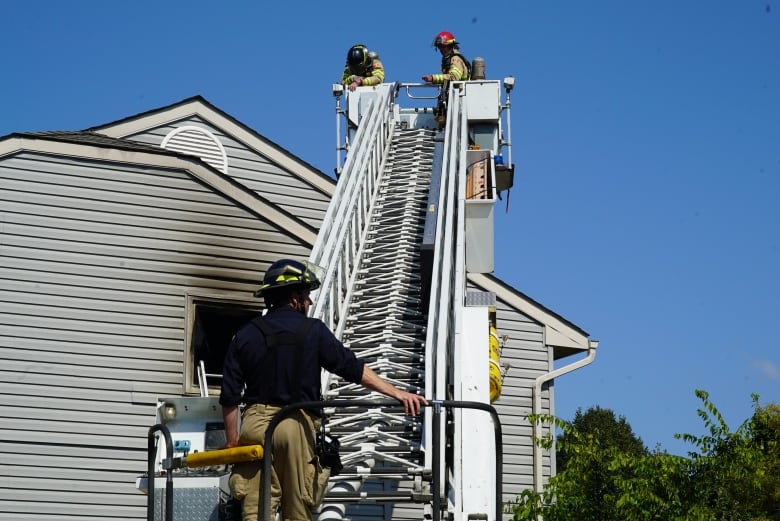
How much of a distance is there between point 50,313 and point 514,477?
8.79 metres

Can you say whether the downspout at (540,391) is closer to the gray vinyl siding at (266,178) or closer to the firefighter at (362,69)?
the gray vinyl siding at (266,178)

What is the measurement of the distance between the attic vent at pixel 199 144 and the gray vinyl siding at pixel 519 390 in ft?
15.3

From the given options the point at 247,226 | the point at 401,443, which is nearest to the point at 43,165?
the point at 247,226

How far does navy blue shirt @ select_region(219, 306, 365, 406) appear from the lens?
6.41 meters

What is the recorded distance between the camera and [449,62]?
18219mm

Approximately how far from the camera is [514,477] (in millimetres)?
20000

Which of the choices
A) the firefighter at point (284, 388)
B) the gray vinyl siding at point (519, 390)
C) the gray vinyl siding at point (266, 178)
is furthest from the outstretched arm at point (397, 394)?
the gray vinyl siding at point (519, 390)

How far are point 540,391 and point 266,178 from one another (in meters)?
5.82

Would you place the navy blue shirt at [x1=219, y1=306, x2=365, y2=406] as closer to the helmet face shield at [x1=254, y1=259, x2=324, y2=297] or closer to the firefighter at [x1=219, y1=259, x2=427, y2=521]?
the firefighter at [x1=219, y1=259, x2=427, y2=521]

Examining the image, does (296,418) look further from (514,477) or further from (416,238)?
(514,477)

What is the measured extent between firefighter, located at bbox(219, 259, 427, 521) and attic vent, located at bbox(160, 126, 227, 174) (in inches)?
518

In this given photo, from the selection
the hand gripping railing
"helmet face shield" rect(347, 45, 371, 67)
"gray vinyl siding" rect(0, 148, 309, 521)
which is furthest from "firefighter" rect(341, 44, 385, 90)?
"gray vinyl siding" rect(0, 148, 309, 521)

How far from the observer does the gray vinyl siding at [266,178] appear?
19578 millimetres

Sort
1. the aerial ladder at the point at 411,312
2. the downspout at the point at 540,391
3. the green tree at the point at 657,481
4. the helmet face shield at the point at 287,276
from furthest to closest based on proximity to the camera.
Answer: the downspout at the point at 540,391
the green tree at the point at 657,481
the aerial ladder at the point at 411,312
the helmet face shield at the point at 287,276
